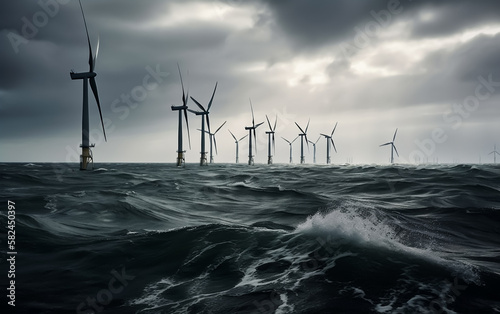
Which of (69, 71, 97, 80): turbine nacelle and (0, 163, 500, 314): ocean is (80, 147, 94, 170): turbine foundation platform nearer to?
(69, 71, 97, 80): turbine nacelle

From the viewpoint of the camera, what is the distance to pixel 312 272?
10406mm

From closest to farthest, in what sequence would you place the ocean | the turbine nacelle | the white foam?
the ocean
the white foam
the turbine nacelle

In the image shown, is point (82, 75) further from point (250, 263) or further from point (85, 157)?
point (250, 263)

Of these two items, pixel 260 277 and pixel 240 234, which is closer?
pixel 260 277

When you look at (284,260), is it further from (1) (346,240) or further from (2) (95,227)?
(2) (95,227)

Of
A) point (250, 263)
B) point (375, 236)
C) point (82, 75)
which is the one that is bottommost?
point (250, 263)

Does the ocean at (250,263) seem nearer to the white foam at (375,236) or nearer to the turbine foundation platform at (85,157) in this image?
the white foam at (375,236)

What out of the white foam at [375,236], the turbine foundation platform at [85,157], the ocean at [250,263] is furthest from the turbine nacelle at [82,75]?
the white foam at [375,236]

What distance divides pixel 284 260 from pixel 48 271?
7.39 m

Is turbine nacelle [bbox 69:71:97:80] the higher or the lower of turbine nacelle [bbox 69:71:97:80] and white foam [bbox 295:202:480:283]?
the higher

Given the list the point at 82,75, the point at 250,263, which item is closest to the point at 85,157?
the point at 82,75

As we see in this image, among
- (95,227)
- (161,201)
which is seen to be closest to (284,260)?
(95,227)

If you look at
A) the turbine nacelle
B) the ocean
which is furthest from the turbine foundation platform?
the ocean

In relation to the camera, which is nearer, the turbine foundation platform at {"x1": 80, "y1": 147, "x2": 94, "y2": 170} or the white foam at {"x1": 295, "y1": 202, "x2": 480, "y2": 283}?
the white foam at {"x1": 295, "y1": 202, "x2": 480, "y2": 283}
